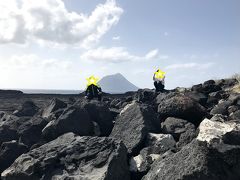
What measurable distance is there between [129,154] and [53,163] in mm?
1923

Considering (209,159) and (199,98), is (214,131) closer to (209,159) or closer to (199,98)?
(209,159)

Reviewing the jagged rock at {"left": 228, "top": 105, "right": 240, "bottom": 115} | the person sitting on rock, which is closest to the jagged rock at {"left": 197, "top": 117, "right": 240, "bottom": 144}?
the jagged rock at {"left": 228, "top": 105, "right": 240, "bottom": 115}

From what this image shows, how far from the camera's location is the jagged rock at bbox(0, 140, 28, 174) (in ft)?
33.1

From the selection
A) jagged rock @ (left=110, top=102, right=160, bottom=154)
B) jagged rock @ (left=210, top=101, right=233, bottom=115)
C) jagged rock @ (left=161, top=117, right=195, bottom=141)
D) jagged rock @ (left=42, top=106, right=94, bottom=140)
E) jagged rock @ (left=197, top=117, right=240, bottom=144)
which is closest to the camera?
jagged rock @ (left=197, top=117, right=240, bottom=144)

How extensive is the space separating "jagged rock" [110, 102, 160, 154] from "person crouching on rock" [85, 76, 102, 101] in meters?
8.93

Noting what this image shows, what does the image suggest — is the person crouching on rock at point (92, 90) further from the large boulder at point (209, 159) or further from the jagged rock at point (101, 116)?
the large boulder at point (209, 159)

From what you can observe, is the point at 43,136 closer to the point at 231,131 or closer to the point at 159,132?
the point at 159,132

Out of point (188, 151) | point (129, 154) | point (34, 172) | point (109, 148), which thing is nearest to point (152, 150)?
point (129, 154)

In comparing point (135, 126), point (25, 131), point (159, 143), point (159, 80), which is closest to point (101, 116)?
point (135, 126)

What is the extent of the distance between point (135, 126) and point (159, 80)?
1474cm

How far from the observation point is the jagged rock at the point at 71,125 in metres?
10.6

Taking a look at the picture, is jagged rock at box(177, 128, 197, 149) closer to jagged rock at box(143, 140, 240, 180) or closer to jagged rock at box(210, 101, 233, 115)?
jagged rock at box(143, 140, 240, 180)

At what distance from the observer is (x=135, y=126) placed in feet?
33.5

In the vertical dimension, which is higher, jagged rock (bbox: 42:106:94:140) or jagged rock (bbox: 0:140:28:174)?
jagged rock (bbox: 42:106:94:140)
